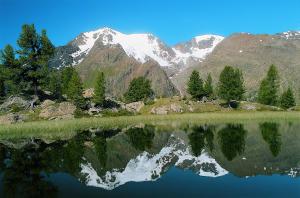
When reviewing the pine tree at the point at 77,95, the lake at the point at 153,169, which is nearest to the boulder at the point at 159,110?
the pine tree at the point at 77,95

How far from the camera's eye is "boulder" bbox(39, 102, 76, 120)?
289 ft

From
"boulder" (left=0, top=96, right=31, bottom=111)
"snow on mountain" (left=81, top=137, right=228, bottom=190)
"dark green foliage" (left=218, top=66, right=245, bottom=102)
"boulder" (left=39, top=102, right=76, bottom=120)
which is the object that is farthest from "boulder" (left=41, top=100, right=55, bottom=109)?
"snow on mountain" (left=81, top=137, right=228, bottom=190)

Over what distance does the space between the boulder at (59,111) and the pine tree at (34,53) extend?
7454 millimetres

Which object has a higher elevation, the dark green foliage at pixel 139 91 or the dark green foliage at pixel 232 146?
the dark green foliage at pixel 139 91

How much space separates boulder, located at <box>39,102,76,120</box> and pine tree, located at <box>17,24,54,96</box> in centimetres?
745

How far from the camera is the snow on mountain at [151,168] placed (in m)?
22.9

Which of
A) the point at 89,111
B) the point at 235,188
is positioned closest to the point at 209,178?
the point at 235,188

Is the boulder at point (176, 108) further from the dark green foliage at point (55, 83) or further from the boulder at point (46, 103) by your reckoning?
the boulder at point (46, 103)

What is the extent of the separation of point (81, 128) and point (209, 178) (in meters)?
41.7

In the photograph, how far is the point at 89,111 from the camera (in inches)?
4021

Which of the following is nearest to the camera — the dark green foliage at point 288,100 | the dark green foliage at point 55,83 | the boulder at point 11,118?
the boulder at point 11,118

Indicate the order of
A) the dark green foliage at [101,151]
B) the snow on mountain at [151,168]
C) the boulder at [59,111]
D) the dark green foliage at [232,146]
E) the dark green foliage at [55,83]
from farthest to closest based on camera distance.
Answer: the dark green foliage at [55,83]
the boulder at [59,111]
the dark green foliage at [232,146]
the dark green foliage at [101,151]
the snow on mountain at [151,168]

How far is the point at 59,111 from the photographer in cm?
9344

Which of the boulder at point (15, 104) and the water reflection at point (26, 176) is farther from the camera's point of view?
the boulder at point (15, 104)
